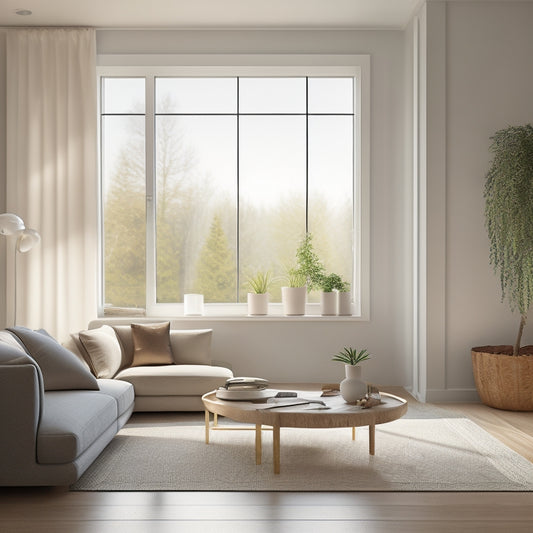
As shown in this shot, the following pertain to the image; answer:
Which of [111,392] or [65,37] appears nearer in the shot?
[111,392]

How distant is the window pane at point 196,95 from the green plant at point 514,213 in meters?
2.75

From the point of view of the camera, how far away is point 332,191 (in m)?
7.08

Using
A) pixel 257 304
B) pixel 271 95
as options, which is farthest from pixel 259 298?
pixel 271 95

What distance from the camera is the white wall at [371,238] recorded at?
678 centimetres

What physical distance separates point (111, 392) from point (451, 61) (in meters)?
4.08

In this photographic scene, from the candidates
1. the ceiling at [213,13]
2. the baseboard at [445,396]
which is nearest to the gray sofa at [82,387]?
the baseboard at [445,396]

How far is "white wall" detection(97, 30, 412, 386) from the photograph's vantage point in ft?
22.2

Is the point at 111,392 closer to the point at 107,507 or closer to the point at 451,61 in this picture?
the point at 107,507

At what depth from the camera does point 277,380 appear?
6.76 m

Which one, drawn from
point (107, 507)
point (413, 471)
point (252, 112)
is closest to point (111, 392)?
point (107, 507)

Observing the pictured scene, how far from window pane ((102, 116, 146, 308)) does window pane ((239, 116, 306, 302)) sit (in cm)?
102

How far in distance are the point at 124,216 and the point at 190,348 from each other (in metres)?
1.78

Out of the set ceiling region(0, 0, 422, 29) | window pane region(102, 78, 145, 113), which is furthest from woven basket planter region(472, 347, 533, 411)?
window pane region(102, 78, 145, 113)

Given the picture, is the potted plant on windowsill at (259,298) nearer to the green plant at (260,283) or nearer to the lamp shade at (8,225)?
the green plant at (260,283)
